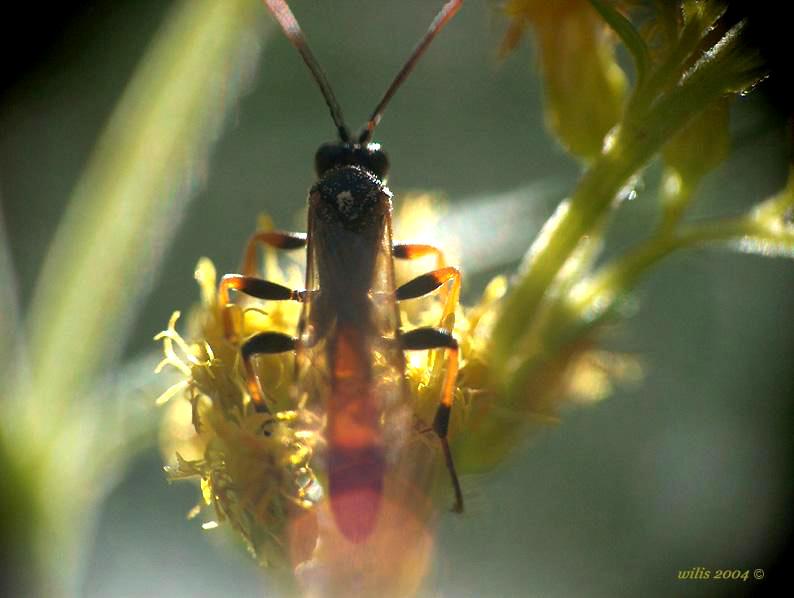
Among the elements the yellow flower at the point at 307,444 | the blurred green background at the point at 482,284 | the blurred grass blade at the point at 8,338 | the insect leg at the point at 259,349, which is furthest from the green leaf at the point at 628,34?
the blurred grass blade at the point at 8,338

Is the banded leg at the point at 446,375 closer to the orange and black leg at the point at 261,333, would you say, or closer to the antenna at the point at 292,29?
the orange and black leg at the point at 261,333

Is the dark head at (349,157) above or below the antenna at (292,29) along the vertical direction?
below

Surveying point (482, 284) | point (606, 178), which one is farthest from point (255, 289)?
point (482, 284)

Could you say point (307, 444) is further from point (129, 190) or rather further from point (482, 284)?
point (482, 284)

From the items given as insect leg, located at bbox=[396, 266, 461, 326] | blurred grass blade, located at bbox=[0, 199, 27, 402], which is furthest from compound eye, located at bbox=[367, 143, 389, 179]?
blurred grass blade, located at bbox=[0, 199, 27, 402]

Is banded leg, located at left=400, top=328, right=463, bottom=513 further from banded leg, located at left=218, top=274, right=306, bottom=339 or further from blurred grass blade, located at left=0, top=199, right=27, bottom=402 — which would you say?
blurred grass blade, located at left=0, top=199, right=27, bottom=402

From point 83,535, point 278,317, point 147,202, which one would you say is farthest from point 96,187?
point 83,535
